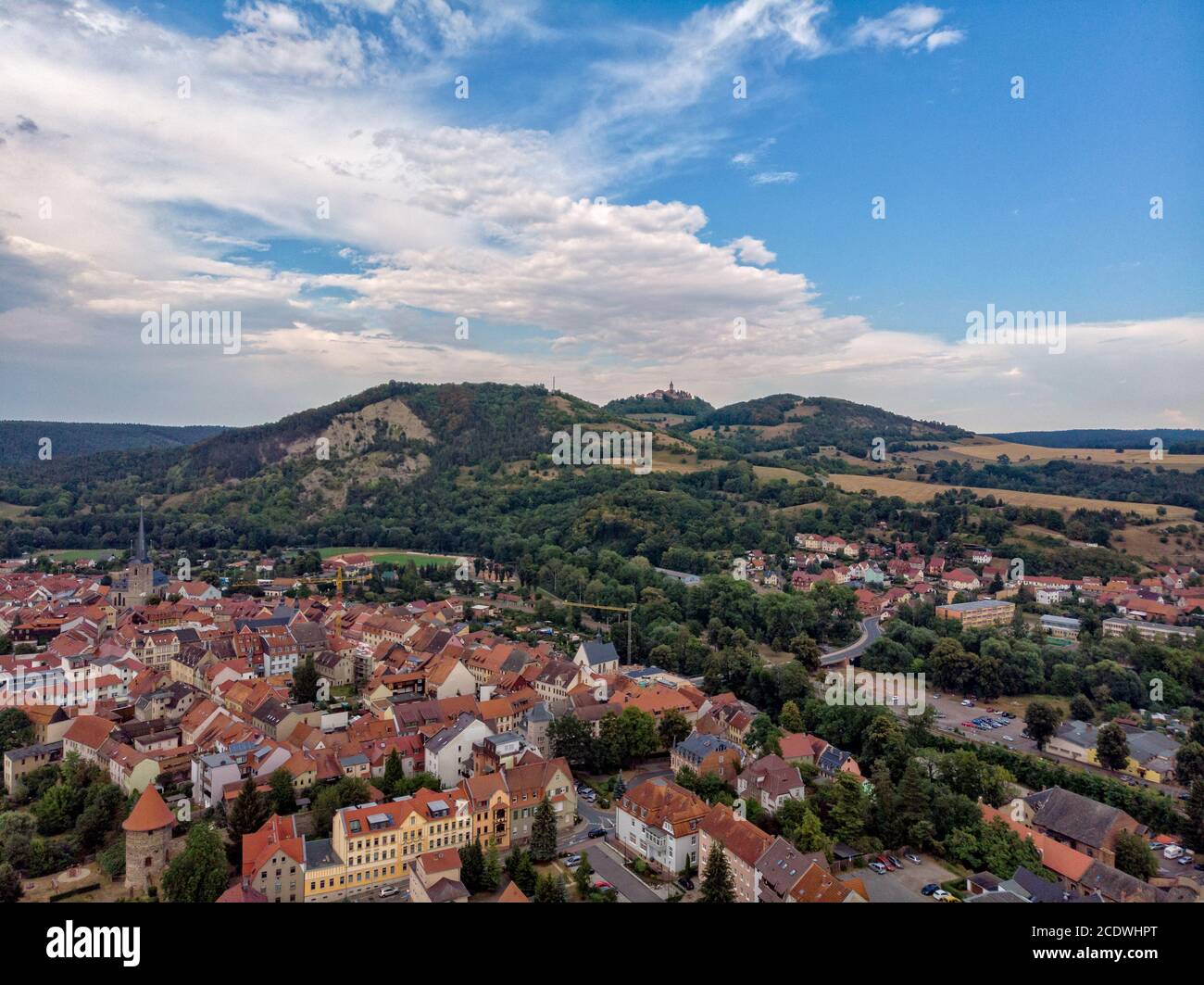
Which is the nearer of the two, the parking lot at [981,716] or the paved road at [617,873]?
the paved road at [617,873]

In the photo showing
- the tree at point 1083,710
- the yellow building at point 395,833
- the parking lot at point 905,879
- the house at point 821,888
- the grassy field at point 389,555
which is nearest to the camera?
the house at point 821,888

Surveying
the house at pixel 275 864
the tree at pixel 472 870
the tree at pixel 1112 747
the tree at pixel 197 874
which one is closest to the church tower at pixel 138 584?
the house at pixel 275 864

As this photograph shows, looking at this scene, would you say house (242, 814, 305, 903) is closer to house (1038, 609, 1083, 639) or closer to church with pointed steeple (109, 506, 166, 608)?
church with pointed steeple (109, 506, 166, 608)


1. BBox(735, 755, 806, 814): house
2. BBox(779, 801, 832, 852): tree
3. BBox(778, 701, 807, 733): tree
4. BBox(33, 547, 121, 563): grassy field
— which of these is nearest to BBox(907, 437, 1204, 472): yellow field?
BBox(778, 701, 807, 733): tree

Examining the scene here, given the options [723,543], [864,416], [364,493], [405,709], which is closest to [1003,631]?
[723,543]

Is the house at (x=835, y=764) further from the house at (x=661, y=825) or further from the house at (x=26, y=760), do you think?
the house at (x=26, y=760)
